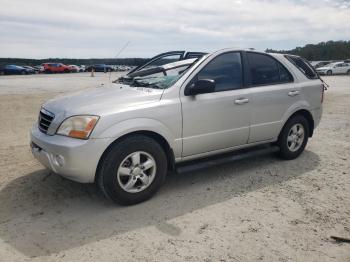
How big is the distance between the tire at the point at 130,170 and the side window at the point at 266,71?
186cm

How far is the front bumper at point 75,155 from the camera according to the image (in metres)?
3.59

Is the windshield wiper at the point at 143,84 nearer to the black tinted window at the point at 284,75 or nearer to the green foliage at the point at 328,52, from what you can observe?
the black tinted window at the point at 284,75

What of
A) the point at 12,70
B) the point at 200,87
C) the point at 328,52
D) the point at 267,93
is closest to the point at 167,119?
the point at 200,87

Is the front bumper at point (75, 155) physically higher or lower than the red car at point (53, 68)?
lower

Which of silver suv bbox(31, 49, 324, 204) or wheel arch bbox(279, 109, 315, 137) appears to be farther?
wheel arch bbox(279, 109, 315, 137)

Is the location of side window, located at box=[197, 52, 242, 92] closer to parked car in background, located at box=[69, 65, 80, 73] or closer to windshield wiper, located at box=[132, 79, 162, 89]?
windshield wiper, located at box=[132, 79, 162, 89]

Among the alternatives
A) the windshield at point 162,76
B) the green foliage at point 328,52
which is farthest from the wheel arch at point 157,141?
the green foliage at point 328,52

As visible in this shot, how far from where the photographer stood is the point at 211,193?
434 cm

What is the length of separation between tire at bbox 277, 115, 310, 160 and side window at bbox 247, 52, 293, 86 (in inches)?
26.1

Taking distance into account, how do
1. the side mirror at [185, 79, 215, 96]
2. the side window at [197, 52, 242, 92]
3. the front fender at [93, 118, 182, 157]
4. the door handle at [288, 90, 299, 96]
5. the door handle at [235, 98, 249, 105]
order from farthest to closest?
1. the door handle at [288, 90, 299, 96]
2. the door handle at [235, 98, 249, 105]
3. the side window at [197, 52, 242, 92]
4. the side mirror at [185, 79, 215, 96]
5. the front fender at [93, 118, 182, 157]

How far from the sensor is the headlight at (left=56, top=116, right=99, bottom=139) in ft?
12.0

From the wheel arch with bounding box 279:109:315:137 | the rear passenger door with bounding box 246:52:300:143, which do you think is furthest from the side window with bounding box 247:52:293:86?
the wheel arch with bounding box 279:109:315:137

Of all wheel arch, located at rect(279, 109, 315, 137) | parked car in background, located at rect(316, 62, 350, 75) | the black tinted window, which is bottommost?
wheel arch, located at rect(279, 109, 315, 137)

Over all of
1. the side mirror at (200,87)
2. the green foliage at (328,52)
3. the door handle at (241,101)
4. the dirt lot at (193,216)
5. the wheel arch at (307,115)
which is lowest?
the dirt lot at (193,216)
